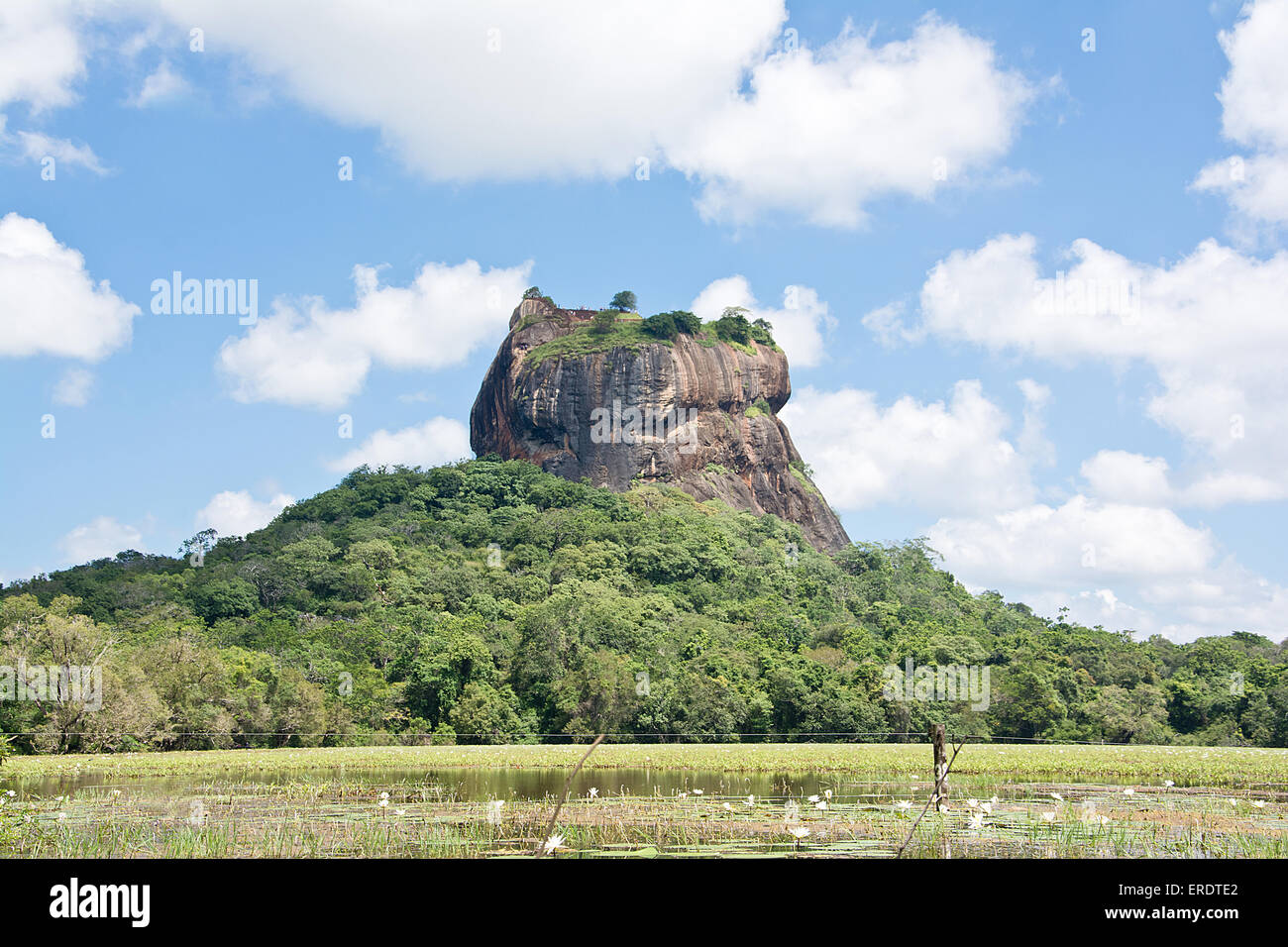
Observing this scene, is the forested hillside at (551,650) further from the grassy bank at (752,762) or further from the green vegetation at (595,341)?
the green vegetation at (595,341)

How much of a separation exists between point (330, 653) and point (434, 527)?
3189 centimetres

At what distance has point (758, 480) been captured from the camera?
10294 centimetres

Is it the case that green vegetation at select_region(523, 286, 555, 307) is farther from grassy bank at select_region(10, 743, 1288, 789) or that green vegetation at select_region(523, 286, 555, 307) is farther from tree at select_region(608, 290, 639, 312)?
grassy bank at select_region(10, 743, 1288, 789)

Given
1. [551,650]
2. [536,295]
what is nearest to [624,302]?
[536,295]

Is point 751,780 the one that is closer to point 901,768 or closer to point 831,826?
point 901,768

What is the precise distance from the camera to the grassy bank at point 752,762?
1041 inches

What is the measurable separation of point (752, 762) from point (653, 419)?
68181 millimetres

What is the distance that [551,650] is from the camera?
46.8 m

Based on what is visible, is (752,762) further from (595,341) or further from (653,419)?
(595,341)

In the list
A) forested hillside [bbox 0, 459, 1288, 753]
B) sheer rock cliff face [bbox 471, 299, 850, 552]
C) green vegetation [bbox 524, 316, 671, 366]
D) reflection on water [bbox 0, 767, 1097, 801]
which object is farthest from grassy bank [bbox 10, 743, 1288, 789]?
green vegetation [bbox 524, 316, 671, 366]

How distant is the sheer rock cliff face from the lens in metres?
95.5

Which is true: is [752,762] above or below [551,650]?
below
